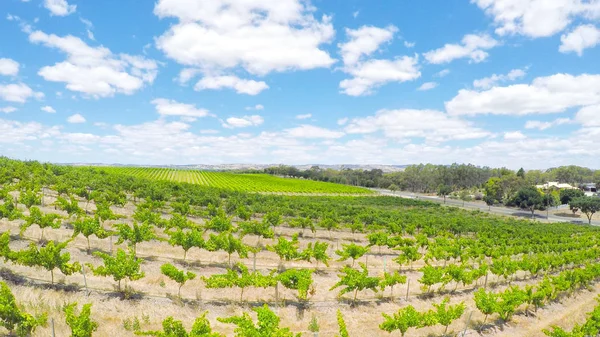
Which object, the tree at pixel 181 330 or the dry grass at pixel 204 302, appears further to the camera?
the dry grass at pixel 204 302

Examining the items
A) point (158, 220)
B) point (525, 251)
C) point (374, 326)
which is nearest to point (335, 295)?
point (374, 326)

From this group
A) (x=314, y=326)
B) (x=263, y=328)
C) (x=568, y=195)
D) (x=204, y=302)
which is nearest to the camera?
(x=263, y=328)

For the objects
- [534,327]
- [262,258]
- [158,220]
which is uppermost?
[158,220]

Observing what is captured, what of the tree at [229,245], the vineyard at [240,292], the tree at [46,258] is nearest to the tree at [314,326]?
the vineyard at [240,292]

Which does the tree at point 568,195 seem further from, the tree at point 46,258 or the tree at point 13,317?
the tree at point 13,317

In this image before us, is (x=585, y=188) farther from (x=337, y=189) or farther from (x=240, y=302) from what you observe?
(x=240, y=302)

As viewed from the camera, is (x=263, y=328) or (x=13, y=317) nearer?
(x=263, y=328)

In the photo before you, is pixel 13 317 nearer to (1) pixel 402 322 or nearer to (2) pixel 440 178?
(1) pixel 402 322

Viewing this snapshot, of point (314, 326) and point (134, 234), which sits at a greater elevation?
point (134, 234)

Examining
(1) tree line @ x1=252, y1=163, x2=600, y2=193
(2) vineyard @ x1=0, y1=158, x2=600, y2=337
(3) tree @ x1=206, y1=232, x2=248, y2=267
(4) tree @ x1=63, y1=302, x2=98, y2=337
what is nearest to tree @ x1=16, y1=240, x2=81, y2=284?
(2) vineyard @ x1=0, y1=158, x2=600, y2=337

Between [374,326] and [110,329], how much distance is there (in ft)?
46.9

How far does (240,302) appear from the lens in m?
21.2

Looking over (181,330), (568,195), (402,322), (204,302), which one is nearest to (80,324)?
(181,330)

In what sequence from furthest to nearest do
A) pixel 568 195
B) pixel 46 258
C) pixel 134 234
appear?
Result: pixel 568 195
pixel 134 234
pixel 46 258
